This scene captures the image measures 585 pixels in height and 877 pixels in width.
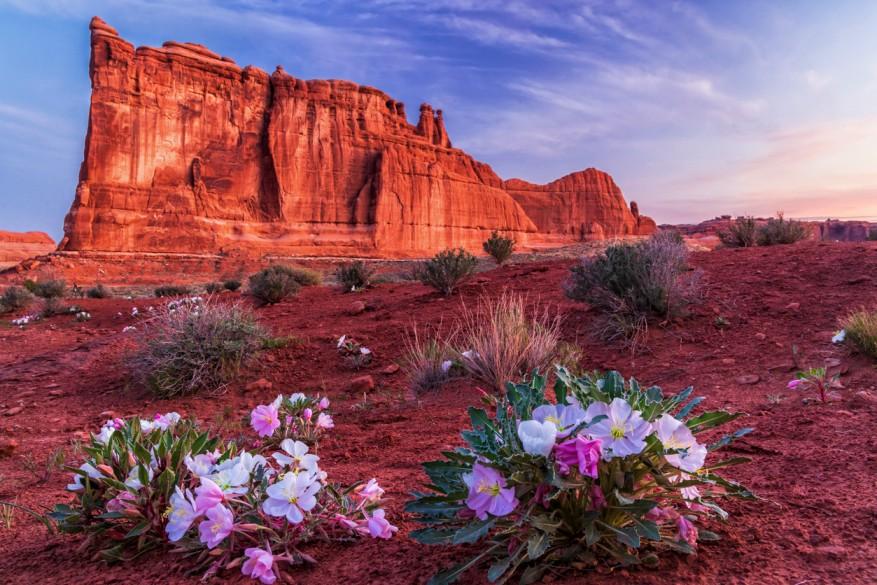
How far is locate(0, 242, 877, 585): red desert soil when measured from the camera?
60.3 inches

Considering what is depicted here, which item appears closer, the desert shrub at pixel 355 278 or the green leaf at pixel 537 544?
the green leaf at pixel 537 544

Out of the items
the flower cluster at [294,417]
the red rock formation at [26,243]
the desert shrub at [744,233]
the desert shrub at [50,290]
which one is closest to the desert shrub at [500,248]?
the desert shrub at [744,233]

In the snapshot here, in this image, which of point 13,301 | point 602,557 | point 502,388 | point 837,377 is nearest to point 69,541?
point 602,557

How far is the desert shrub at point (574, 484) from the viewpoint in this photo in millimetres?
1192

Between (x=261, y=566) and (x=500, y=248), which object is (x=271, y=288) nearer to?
(x=500, y=248)

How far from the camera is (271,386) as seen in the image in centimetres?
594

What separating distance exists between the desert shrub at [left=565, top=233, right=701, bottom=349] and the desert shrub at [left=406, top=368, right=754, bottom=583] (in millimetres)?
4429

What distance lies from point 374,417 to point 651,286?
369cm

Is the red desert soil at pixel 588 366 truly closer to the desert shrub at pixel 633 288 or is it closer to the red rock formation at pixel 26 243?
the desert shrub at pixel 633 288

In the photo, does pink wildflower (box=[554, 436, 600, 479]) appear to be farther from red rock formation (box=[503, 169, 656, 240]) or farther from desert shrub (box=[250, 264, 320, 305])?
red rock formation (box=[503, 169, 656, 240])

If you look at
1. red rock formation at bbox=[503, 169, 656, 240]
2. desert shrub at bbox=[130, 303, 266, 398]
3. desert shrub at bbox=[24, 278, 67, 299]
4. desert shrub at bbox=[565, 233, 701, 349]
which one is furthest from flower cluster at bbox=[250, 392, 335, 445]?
red rock formation at bbox=[503, 169, 656, 240]

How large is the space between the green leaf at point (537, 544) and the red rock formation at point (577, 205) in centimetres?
8411

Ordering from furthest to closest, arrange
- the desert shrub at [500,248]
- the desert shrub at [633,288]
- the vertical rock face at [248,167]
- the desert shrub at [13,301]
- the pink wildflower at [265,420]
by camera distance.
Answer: the vertical rock face at [248,167] < the desert shrub at [500,248] < the desert shrub at [13,301] < the desert shrub at [633,288] < the pink wildflower at [265,420]

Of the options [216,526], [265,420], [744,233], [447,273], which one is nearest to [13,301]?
[447,273]
